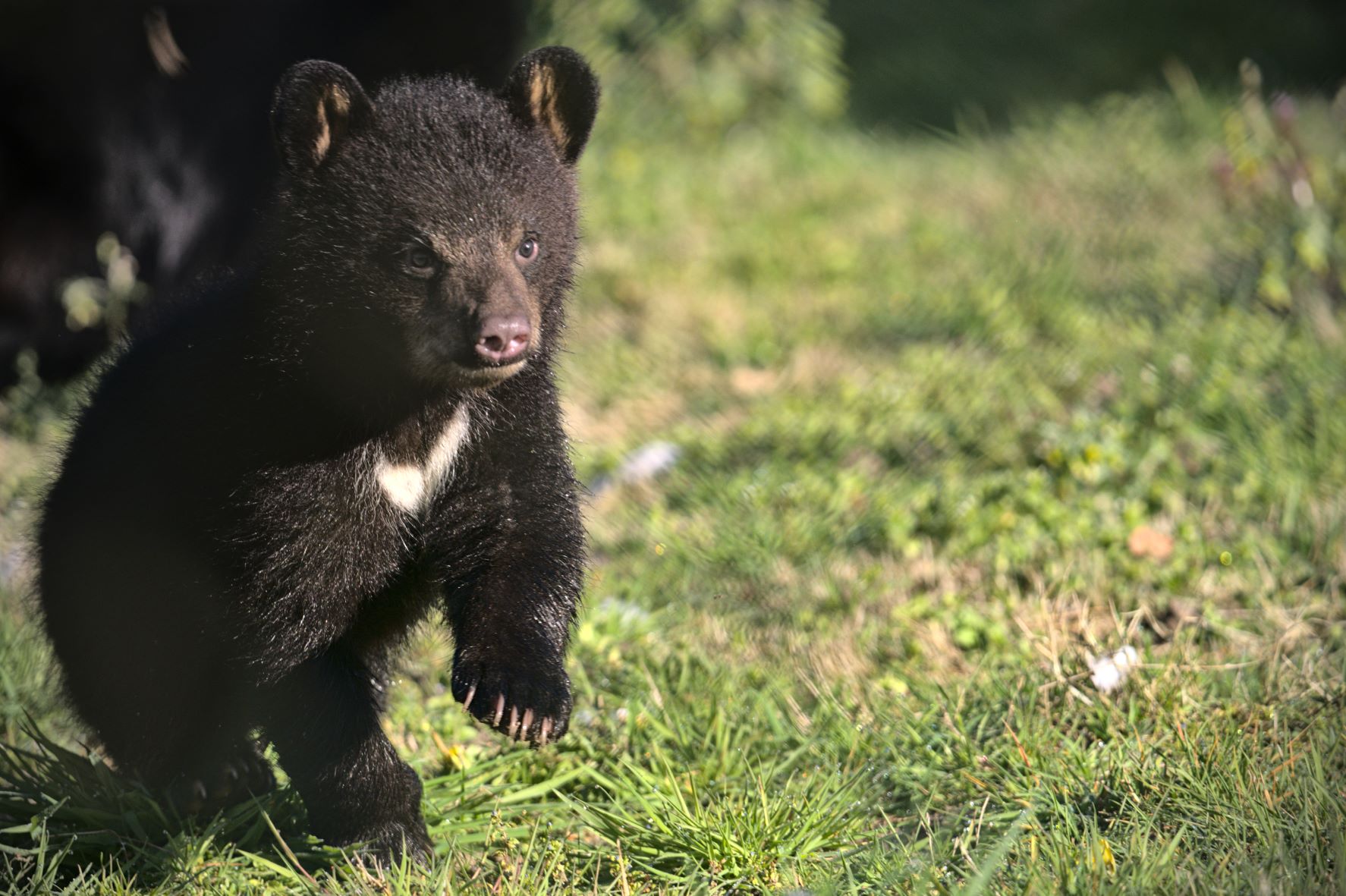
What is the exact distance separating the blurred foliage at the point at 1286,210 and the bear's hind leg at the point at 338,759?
4.06m

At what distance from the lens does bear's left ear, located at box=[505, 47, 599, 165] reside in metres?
3.05

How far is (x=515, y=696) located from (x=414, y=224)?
930 mm

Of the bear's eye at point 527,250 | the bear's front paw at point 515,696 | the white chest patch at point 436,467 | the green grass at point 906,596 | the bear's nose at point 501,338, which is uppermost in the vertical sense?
the bear's eye at point 527,250

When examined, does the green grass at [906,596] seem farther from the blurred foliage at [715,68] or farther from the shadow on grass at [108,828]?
the blurred foliage at [715,68]

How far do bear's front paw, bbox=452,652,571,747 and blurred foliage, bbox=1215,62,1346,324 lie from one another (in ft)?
12.7

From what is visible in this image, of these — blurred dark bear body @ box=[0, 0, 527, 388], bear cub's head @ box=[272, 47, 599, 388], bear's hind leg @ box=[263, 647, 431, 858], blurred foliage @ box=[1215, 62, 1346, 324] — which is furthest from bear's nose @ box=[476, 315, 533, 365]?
blurred foliage @ box=[1215, 62, 1346, 324]

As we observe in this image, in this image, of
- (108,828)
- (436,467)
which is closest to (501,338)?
(436,467)

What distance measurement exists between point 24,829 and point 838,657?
1956 mm

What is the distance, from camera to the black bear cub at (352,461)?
284 centimetres

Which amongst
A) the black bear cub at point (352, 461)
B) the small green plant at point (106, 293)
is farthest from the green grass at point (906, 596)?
the small green plant at point (106, 293)

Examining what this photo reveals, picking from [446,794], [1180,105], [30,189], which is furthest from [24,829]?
[1180,105]

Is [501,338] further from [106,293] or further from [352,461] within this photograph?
[106,293]

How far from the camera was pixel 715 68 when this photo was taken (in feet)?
28.8

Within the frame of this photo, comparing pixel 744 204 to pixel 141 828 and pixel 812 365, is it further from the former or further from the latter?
pixel 141 828
